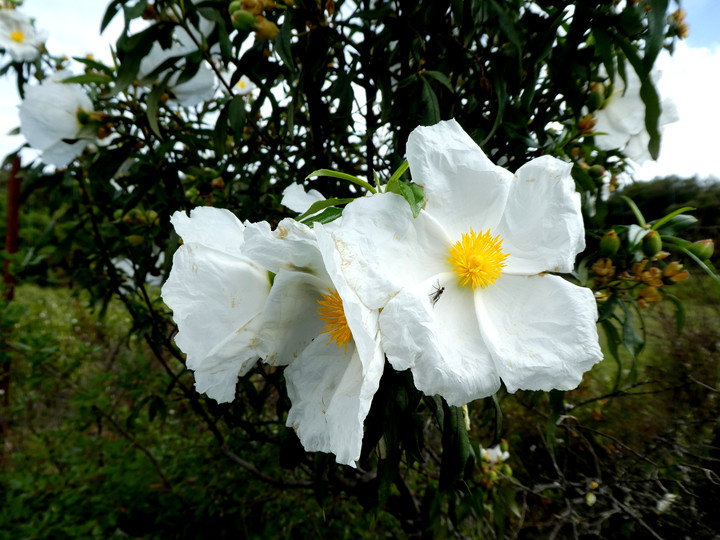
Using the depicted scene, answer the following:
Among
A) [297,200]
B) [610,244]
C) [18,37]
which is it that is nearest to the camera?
[297,200]

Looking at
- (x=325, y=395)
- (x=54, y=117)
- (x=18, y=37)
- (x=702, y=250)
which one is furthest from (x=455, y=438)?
(x=18, y=37)

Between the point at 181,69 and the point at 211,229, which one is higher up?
the point at 181,69

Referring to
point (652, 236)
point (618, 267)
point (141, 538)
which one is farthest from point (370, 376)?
point (141, 538)

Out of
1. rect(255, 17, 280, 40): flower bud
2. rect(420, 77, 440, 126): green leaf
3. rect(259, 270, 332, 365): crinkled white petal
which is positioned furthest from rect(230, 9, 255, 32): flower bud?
rect(259, 270, 332, 365): crinkled white petal

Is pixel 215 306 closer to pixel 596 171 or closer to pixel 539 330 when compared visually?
pixel 539 330

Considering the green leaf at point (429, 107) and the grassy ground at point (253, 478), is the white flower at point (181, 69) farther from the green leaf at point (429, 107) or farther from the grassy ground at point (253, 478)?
the grassy ground at point (253, 478)

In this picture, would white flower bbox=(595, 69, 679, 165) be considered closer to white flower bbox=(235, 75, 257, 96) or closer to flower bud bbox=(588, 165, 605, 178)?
flower bud bbox=(588, 165, 605, 178)

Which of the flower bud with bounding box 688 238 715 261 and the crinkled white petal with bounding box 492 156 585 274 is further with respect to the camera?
the flower bud with bounding box 688 238 715 261
